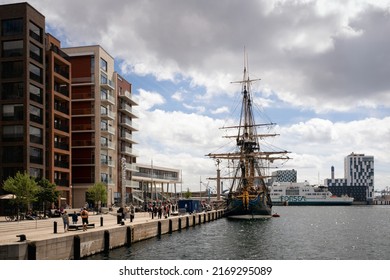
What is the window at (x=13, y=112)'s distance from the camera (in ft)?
221

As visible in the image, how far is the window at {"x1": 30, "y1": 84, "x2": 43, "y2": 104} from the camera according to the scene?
68963 millimetres

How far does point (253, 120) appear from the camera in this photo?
368 feet

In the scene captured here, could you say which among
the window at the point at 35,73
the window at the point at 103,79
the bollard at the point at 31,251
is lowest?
the bollard at the point at 31,251

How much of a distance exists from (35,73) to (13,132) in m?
8.46

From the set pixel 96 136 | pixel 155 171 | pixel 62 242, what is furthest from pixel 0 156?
pixel 155 171

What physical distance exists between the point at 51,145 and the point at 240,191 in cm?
3732

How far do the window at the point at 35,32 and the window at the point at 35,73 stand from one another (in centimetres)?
388

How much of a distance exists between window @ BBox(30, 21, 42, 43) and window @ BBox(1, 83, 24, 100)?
279 inches

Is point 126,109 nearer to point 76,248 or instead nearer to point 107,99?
point 107,99

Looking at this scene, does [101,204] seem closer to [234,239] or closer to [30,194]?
[30,194]

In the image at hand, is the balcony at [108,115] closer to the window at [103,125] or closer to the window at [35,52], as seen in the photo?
the window at [103,125]

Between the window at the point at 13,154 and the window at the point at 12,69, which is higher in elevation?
the window at the point at 12,69

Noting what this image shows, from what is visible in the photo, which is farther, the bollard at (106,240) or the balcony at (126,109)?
the balcony at (126,109)

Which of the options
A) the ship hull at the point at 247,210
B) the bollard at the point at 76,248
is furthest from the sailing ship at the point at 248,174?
the bollard at the point at 76,248
